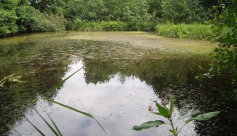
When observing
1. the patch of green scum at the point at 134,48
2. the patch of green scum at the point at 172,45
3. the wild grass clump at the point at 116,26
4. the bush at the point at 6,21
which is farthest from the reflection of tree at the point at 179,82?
the wild grass clump at the point at 116,26

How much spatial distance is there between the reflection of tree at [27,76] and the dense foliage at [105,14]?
17.0 ft

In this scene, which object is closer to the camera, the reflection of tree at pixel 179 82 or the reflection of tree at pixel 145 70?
the reflection of tree at pixel 179 82

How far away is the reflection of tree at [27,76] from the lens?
2.43m

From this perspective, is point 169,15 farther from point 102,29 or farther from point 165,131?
point 165,131

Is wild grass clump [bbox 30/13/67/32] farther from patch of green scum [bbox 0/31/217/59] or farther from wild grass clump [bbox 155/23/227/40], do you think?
wild grass clump [bbox 155/23/227/40]

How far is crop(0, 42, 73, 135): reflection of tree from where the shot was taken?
2432 mm

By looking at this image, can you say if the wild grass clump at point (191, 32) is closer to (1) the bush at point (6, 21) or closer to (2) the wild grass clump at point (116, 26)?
(2) the wild grass clump at point (116, 26)

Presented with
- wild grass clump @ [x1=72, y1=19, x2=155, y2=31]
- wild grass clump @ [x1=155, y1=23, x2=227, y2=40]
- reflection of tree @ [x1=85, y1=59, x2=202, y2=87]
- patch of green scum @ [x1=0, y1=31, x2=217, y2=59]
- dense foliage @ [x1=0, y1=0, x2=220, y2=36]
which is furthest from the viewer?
wild grass clump @ [x1=72, y1=19, x2=155, y2=31]

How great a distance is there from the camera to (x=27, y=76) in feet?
12.0

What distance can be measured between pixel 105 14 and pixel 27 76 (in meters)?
15.3

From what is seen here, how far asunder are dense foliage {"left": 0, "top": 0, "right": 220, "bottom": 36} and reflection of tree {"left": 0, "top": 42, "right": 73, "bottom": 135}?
17.0 ft

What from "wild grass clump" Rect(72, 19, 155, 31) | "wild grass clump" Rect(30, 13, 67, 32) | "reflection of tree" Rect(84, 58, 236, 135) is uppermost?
"wild grass clump" Rect(30, 13, 67, 32)

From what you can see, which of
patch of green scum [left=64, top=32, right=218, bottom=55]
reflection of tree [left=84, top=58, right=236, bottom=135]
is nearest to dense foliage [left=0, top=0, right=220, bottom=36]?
patch of green scum [left=64, top=32, right=218, bottom=55]

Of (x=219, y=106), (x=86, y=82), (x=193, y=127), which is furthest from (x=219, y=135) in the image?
(x=86, y=82)
